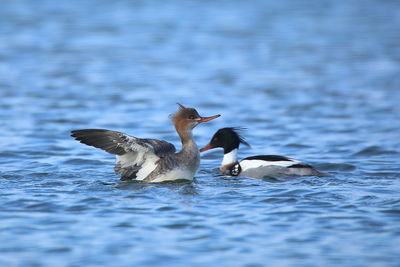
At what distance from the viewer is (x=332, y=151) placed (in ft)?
41.2

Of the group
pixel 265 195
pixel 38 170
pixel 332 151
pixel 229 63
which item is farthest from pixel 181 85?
pixel 265 195

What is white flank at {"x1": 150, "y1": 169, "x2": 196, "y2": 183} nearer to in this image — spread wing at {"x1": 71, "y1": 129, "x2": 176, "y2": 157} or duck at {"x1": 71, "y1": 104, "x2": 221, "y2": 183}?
duck at {"x1": 71, "y1": 104, "x2": 221, "y2": 183}

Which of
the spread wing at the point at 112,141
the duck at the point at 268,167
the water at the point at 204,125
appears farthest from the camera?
the duck at the point at 268,167

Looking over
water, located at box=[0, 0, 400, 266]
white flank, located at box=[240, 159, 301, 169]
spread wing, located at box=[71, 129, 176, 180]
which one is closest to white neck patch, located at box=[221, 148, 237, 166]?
water, located at box=[0, 0, 400, 266]

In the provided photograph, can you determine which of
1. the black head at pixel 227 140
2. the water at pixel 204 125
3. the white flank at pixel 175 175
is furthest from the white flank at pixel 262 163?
the white flank at pixel 175 175

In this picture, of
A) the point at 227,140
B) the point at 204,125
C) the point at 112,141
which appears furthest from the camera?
the point at 204,125

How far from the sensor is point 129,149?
9.68 m

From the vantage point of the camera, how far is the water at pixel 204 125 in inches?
288

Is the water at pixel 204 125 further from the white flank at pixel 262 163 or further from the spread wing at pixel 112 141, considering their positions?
the spread wing at pixel 112 141

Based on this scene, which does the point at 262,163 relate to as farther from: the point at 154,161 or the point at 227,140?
the point at 154,161

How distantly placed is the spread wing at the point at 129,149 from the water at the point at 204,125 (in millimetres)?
297

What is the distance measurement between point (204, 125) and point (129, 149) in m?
5.34

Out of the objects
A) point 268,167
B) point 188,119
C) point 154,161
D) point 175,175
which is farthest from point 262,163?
point 154,161

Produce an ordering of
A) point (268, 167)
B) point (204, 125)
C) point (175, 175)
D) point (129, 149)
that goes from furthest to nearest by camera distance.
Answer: point (204, 125) → point (268, 167) → point (175, 175) → point (129, 149)
